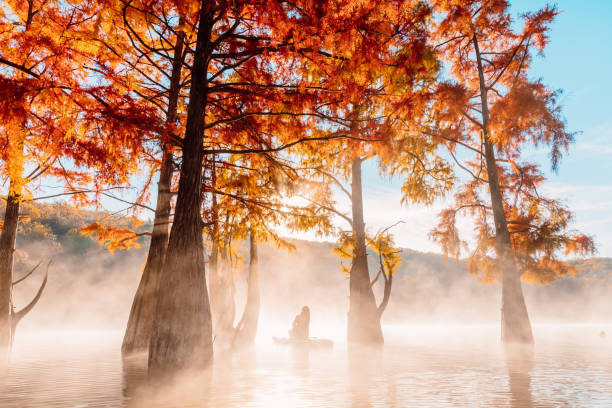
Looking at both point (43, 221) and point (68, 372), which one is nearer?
point (68, 372)

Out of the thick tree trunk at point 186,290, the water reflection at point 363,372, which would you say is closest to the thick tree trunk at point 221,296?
the water reflection at point 363,372

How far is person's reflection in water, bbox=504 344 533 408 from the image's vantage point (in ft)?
21.1

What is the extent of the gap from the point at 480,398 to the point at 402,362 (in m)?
5.40

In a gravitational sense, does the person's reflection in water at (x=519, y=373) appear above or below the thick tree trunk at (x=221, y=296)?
below

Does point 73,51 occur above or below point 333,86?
above

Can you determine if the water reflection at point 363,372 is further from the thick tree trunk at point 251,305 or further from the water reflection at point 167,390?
the thick tree trunk at point 251,305

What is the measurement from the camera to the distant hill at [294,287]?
3950 cm

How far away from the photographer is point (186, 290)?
798 centimetres

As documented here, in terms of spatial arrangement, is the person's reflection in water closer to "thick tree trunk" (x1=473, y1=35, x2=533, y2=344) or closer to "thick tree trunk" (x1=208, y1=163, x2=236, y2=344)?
"thick tree trunk" (x1=473, y1=35, x2=533, y2=344)

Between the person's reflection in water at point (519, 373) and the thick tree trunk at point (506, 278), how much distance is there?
2.52 ft

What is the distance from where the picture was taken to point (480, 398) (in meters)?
6.54

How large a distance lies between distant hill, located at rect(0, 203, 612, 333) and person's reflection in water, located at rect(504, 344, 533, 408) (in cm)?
1508

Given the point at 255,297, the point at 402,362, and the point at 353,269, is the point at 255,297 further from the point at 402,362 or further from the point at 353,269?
the point at 402,362

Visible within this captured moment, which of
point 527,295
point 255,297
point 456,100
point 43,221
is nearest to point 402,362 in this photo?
point 255,297
